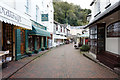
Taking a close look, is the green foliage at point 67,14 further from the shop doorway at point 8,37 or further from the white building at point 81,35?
the shop doorway at point 8,37

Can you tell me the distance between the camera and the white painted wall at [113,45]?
759cm

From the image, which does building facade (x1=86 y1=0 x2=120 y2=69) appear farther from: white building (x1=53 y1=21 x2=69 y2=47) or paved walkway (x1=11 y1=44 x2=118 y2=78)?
white building (x1=53 y1=21 x2=69 y2=47)

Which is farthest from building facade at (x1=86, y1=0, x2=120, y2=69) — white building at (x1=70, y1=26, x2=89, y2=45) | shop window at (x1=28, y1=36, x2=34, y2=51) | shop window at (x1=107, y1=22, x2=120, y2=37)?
white building at (x1=70, y1=26, x2=89, y2=45)

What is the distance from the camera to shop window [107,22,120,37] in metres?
7.09

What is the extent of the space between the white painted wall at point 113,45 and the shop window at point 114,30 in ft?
1.37

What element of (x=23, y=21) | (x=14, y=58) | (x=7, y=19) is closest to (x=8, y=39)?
(x=14, y=58)

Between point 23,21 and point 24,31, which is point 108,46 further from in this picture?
point 24,31

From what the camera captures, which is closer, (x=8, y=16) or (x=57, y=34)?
(x=8, y=16)

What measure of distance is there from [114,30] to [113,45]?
1.24 metres

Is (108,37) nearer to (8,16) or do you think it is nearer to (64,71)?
(64,71)

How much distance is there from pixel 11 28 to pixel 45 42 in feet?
36.2

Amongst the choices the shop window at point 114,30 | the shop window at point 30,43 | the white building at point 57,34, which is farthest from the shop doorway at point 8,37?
Result: the white building at point 57,34

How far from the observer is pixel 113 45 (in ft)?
26.6

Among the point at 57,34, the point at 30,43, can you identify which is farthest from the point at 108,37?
the point at 57,34
